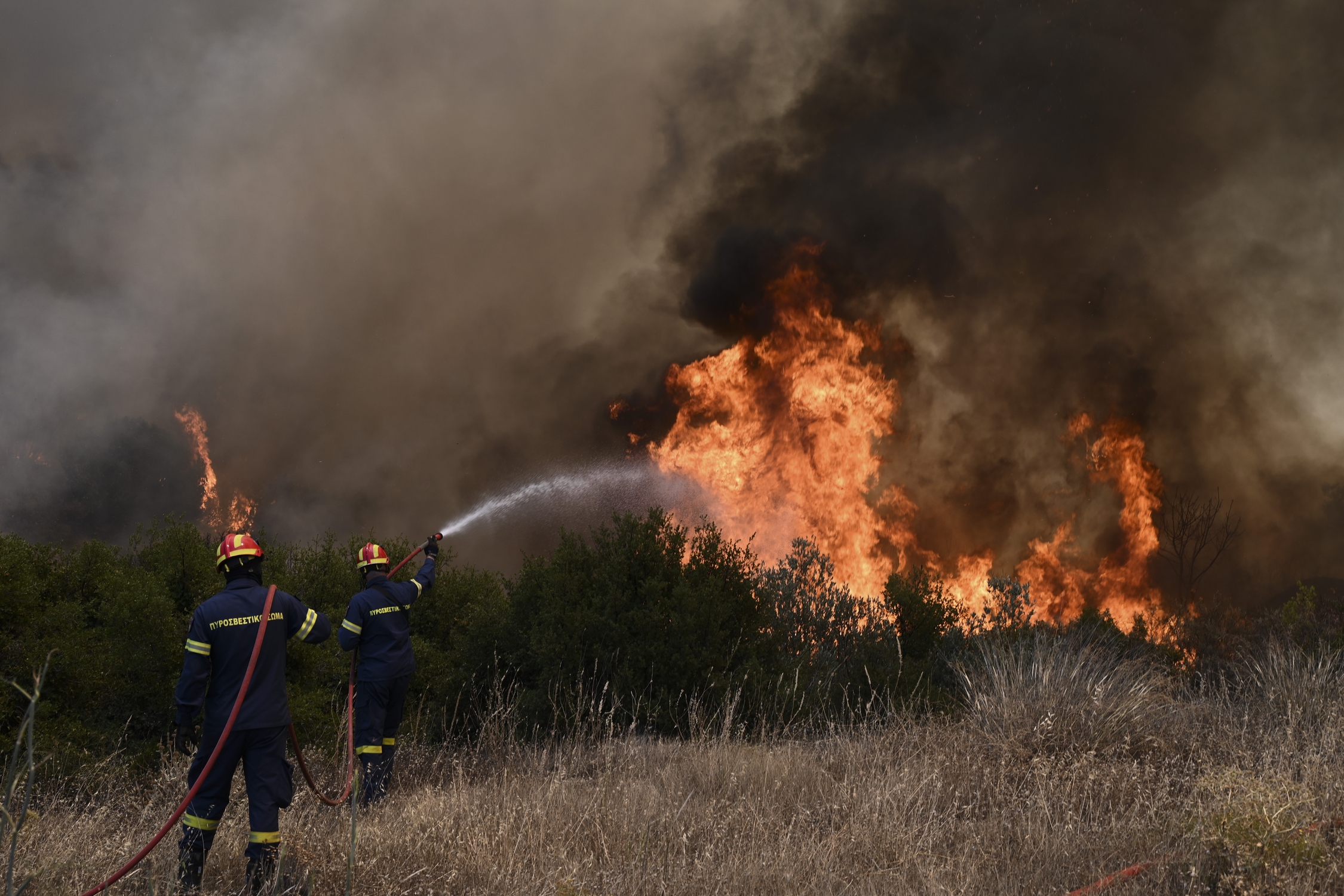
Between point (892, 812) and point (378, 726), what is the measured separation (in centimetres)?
535

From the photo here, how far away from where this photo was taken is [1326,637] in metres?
14.1

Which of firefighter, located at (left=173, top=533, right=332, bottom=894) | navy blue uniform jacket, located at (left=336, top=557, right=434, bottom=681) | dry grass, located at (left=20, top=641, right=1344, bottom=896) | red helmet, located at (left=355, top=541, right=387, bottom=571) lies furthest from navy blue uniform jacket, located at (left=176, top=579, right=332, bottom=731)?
red helmet, located at (left=355, top=541, right=387, bottom=571)

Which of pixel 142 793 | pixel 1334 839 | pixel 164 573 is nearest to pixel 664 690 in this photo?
pixel 142 793

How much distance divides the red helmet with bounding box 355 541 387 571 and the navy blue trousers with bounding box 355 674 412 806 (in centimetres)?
125

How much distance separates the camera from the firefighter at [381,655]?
8336 millimetres

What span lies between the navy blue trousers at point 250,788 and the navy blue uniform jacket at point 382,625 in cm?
290

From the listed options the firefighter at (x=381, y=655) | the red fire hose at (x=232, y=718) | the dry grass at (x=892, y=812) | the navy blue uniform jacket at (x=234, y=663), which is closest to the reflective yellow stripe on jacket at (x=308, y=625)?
the navy blue uniform jacket at (x=234, y=663)

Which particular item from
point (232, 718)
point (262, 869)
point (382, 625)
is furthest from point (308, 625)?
point (382, 625)

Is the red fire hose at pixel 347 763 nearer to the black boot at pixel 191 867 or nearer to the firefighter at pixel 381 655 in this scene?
the firefighter at pixel 381 655

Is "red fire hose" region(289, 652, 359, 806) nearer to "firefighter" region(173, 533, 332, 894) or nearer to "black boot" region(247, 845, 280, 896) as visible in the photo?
"firefighter" region(173, 533, 332, 894)

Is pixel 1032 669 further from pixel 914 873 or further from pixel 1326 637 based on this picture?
pixel 1326 637

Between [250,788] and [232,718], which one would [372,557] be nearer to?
[250,788]

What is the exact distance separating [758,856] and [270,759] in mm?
3344

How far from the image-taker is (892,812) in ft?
18.9
